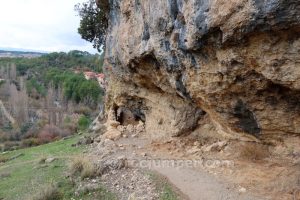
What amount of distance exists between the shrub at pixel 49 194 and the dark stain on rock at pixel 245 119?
4379 mm

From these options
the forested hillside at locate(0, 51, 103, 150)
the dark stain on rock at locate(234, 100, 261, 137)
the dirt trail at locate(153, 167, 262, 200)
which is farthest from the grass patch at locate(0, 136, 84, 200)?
the forested hillside at locate(0, 51, 103, 150)

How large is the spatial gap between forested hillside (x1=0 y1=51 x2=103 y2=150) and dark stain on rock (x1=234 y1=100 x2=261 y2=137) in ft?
67.2

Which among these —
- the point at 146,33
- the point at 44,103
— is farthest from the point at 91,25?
the point at 44,103

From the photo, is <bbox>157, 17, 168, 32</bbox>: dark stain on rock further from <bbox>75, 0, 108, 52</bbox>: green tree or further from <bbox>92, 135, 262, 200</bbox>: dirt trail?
<bbox>75, 0, 108, 52</bbox>: green tree

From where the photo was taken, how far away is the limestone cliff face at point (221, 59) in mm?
5934

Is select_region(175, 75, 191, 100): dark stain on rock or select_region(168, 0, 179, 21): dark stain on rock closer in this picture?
select_region(168, 0, 179, 21): dark stain on rock

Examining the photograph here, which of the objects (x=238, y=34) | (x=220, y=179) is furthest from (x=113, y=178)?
(x=238, y=34)

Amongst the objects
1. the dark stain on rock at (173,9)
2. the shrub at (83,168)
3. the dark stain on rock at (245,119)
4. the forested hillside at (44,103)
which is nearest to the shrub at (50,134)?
the forested hillside at (44,103)

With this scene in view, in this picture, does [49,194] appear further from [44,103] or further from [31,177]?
[44,103]

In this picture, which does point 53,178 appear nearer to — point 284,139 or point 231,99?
point 231,99

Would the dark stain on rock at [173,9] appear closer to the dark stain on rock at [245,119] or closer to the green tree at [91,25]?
the dark stain on rock at [245,119]

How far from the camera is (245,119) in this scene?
8062 mm

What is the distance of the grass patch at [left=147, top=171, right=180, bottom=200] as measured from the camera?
755 cm

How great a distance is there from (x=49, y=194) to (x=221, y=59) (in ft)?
15.9
